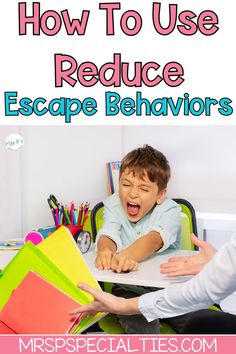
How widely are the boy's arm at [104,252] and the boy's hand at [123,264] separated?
2 cm

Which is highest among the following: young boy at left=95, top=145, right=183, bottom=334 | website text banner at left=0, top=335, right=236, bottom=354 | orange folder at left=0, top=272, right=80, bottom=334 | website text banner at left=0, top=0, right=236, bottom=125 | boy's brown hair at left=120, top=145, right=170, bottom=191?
website text banner at left=0, top=0, right=236, bottom=125

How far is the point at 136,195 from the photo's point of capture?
1.82m

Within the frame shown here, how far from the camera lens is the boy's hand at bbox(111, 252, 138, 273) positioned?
1461 millimetres

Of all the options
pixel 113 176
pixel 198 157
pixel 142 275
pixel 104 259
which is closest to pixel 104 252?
pixel 104 259

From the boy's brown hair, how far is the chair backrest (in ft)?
0.45

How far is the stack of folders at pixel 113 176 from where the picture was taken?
228 cm

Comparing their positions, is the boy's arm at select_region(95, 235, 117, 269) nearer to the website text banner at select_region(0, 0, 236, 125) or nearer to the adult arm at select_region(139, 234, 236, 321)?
the adult arm at select_region(139, 234, 236, 321)

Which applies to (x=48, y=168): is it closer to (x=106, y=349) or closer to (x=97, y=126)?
(x=97, y=126)

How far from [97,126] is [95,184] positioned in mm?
242

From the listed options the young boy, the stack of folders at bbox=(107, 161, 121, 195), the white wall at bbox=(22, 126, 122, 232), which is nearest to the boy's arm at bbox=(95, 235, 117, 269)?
the young boy

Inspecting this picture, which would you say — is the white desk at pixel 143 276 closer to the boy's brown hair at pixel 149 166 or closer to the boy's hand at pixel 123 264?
the boy's hand at pixel 123 264

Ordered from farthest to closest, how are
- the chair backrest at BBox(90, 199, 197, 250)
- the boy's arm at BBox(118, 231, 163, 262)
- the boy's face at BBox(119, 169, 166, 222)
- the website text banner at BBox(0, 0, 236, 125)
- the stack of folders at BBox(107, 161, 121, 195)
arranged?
the stack of folders at BBox(107, 161, 121, 195)
the website text banner at BBox(0, 0, 236, 125)
the chair backrest at BBox(90, 199, 197, 250)
the boy's face at BBox(119, 169, 166, 222)
the boy's arm at BBox(118, 231, 163, 262)

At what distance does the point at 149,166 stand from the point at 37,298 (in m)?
0.76

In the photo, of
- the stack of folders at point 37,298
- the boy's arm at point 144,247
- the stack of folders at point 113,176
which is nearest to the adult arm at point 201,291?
the stack of folders at point 37,298
